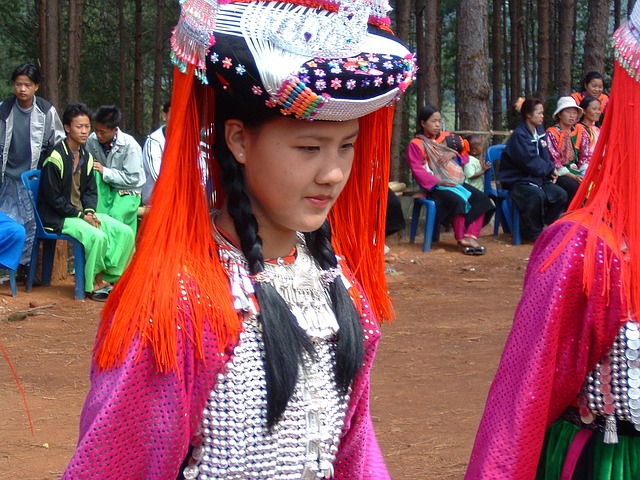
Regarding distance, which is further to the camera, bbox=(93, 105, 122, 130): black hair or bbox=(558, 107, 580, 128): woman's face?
bbox=(558, 107, 580, 128): woman's face

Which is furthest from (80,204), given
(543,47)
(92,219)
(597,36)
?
(543,47)

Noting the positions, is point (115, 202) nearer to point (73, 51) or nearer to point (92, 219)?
point (92, 219)

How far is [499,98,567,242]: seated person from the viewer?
11023mm

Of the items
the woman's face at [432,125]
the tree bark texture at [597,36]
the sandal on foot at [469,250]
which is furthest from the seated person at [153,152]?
the tree bark texture at [597,36]

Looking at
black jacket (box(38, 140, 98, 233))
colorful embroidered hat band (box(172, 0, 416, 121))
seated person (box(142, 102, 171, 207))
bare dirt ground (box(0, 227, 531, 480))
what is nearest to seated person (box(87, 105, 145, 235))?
seated person (box(142, 102, 171, 207))

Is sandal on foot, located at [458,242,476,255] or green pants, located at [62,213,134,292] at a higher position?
green pants, located at [62,213,134,292]

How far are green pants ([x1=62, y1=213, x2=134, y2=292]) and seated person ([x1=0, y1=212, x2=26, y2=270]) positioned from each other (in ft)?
1.31

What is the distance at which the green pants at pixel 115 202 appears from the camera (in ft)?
28.0

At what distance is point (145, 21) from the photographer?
2275 cm

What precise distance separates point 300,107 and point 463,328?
5744mm

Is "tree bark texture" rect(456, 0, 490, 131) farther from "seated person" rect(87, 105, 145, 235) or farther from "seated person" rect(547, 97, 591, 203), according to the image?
"seated person" rect(87, 105, 145, 235)

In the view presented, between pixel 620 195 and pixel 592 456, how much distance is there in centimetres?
68

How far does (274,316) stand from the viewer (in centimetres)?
194

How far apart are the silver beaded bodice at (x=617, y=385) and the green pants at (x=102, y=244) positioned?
5944mm
